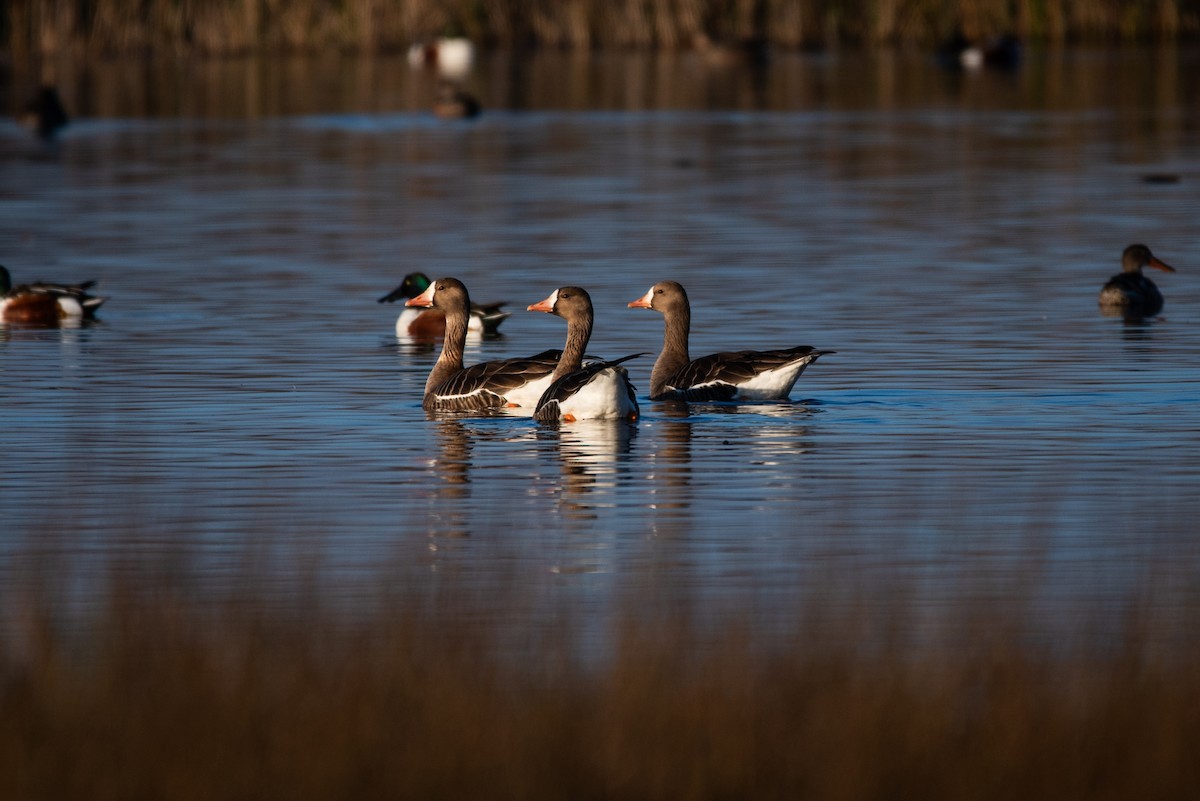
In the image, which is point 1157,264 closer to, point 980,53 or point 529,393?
point 529,393

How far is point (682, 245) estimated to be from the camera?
28016 millimetres

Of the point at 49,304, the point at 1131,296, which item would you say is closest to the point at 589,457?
the point at 1131,296

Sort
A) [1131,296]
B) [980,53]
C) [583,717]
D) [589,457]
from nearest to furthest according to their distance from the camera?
[583,717]
[589,457]
[1131,296]
[980,53]

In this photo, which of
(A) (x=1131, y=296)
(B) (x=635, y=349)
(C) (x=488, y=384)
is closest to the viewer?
(C) (x=488, y=384)

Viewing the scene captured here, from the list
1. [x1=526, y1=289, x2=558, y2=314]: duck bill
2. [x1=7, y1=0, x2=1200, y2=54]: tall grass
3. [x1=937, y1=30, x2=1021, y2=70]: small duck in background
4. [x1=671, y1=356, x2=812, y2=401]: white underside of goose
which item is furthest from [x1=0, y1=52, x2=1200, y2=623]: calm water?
[x1=7, y1=0, x2=1200, y2=54]: tall grass

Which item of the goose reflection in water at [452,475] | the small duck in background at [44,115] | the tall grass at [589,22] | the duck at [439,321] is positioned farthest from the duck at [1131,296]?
the tall grass at [589,22]

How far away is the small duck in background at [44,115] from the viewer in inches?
1849

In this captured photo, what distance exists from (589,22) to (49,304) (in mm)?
45281

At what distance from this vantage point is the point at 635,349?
765 inches

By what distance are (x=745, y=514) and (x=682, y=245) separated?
16.3m

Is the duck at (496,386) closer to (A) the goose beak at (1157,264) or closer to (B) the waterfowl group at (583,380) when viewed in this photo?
(B) the waterfowl group at (583,380)

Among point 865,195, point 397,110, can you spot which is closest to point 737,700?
point 865,195

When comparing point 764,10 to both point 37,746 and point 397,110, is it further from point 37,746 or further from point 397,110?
point 37,746

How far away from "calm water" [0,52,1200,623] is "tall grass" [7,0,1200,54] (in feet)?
44.0
